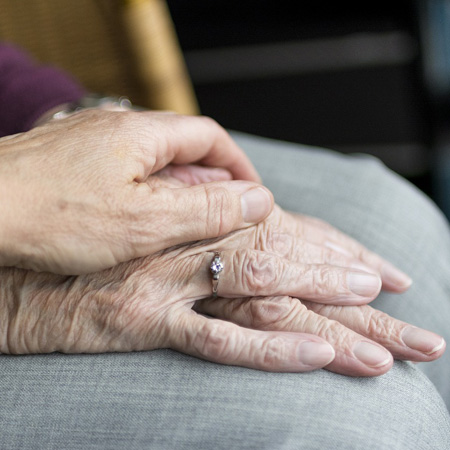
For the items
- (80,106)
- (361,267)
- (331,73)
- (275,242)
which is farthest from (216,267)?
(331,73)

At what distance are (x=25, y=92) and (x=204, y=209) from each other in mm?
540

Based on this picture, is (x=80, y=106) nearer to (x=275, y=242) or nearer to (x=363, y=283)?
(x=275, y=242)

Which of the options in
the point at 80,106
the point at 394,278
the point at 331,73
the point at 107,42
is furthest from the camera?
the point at 331,73

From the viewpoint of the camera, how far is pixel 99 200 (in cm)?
67

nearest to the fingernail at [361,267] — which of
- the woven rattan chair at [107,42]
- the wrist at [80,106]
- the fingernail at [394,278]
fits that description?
the fingernail at [394,278]

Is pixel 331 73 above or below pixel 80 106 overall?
below

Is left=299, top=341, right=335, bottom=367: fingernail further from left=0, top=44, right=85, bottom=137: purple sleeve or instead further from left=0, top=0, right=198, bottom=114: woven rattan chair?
left=0, top=0, right=198, bottom=114: woven rattan chair

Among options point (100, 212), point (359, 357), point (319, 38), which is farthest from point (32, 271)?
point (319, 38)

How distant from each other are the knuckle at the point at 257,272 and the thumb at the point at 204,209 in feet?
0.16

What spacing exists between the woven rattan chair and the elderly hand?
26.5 inches

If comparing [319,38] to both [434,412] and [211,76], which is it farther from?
[434,412]

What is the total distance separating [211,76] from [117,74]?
1.11 meters

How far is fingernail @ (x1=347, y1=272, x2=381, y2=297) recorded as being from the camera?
2.47ft

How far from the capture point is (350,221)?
932 mm
